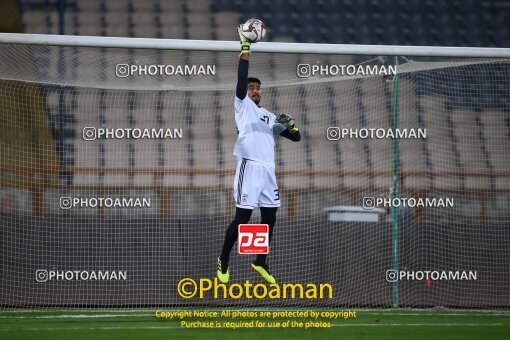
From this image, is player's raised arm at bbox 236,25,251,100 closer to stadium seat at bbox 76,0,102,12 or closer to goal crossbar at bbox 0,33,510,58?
goal crossbar at bbox 0,33,510,58

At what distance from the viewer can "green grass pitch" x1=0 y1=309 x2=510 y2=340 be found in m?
7.41

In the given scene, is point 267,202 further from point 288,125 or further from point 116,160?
point 116,160

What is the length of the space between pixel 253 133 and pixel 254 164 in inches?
11.3

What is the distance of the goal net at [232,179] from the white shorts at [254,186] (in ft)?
4.78

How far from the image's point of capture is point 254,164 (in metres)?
7.74

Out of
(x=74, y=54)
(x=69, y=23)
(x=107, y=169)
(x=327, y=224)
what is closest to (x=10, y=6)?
(x=69, y=23)

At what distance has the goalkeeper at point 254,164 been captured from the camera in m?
7.67

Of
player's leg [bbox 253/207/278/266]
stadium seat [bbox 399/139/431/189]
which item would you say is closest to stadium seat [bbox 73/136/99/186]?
player's leg [bbox 253/207/278/266]

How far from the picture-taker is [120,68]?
361 inches

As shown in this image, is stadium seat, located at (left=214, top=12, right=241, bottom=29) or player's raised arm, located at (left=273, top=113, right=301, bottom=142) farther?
stadium seat, located at (left=214, top=12, right=241, bottom=29)

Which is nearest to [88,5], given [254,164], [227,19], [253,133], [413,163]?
[227,19]

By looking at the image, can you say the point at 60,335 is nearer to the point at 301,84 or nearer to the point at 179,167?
the point at 179,167

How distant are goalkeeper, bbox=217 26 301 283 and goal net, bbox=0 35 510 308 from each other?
140 centimetres

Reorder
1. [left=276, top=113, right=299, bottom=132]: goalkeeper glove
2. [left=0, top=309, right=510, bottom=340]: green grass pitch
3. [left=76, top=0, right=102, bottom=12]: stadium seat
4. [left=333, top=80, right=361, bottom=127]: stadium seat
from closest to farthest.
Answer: [left=0, top=309, right=510, bottom=340]: green grass pitch, [left=276, top=113, right=299, bottom=132]: goalkeeper glove, [left=333, top=80, right=361, bottom=127]: stadium seat, [left=76, top=0, right=102, bottom=12]: stadium seat
